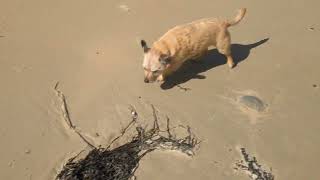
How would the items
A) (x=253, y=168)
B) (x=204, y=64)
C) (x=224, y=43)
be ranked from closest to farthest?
(x=253, y=168)
(x=224, y=43)
(x=204, y=64)

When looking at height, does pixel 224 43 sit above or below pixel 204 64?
above

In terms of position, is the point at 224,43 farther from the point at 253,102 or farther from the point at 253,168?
the point at 253,168

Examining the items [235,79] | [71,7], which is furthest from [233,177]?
[71,7]

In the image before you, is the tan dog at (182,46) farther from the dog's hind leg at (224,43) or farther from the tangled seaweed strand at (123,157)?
the tangled seaweed strand at (123,157)

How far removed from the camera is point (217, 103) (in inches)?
333

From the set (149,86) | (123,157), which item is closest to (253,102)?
(149,86)

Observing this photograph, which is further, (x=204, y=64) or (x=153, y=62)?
(x=204, y=64)

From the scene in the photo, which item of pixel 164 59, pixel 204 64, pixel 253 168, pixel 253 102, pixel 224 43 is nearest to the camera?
pixel 253 168

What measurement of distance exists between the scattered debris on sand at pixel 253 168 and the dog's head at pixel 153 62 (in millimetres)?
1819

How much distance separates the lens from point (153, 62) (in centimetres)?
827

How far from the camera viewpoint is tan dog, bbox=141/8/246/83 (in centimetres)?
830

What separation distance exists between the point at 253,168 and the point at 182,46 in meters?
2.20

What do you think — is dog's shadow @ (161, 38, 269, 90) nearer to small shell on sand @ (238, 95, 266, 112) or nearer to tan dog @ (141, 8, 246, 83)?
tan dog @ (141, 8, 246, 83)

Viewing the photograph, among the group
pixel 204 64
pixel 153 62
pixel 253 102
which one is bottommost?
pixel 253 102
